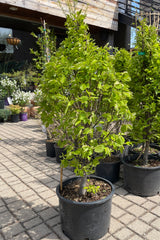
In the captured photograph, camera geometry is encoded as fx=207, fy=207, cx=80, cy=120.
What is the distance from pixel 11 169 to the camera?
4.26 m

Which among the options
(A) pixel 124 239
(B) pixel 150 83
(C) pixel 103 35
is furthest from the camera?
(C) pixel 103 35

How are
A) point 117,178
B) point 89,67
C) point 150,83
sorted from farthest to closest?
point 117,178 < point 150,83 < point 89,67

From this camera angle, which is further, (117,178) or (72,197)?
(117,178)

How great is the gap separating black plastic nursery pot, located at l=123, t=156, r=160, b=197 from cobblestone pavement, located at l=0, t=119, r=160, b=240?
0.10 m

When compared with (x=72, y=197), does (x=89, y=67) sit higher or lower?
higher

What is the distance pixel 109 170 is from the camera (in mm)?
3580

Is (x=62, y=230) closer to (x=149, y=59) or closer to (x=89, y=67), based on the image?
(x=89, y=67)

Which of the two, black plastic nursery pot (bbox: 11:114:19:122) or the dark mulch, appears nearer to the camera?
the dark mulch

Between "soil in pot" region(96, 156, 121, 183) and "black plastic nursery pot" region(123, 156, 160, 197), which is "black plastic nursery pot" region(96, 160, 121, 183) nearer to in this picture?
"soil in pot" region(96, 156, 121, 183)

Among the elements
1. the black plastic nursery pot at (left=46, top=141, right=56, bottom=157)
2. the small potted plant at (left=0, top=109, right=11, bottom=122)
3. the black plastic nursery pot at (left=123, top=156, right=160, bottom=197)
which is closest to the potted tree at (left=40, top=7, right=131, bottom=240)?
the black plastic nursery pot at (left=123, top=156, right=160, bottom=197)

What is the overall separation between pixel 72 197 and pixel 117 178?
58.1 inches

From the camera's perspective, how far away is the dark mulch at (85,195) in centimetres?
243

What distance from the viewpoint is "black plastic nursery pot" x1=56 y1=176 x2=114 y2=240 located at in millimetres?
2203

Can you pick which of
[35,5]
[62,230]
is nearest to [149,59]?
[62,230]
